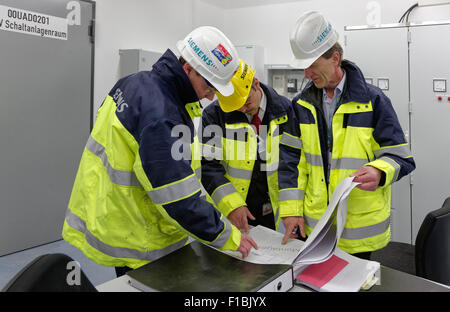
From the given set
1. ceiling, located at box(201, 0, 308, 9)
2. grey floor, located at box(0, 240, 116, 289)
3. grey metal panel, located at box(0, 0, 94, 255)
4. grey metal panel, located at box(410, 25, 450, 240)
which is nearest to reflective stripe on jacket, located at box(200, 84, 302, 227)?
grey floor, located at box(0, 240, 116, 289)

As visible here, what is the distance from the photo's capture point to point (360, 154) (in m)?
1.47

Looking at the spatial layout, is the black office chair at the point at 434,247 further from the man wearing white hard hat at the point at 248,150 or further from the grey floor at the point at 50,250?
the grey floor at the point at 50,250

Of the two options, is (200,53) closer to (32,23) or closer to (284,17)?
(32,23)

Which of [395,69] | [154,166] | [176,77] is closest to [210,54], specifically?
[176,77]

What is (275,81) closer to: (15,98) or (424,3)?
(424,3)

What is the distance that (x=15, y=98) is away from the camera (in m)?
3.08

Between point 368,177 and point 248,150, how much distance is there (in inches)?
23.6

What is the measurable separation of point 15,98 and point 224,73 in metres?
2.60

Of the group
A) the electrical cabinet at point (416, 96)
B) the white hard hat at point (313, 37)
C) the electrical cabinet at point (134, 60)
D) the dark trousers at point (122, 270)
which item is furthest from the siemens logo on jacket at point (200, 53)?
the electrical cabinet at point (416, 96)

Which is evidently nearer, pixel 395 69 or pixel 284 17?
pixel 395 69

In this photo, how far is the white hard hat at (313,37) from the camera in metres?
1.51

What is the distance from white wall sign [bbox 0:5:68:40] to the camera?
9.70 ft

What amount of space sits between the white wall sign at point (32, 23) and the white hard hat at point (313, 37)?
2594mm

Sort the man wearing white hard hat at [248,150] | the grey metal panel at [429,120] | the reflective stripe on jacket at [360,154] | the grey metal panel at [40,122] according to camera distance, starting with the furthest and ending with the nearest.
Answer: the grey metal panel at [429,120] → the grey metal panel at [40,122] → the man wearing white hard hat at [248,150] → the reflective stripe on jacket at [360,154]
